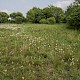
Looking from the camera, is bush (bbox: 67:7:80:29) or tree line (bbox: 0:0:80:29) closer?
bush (bbox: 67:7:80:29)

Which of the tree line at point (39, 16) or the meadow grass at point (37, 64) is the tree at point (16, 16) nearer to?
the tree line at point (39, 16)

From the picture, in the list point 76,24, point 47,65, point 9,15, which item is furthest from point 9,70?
point 9,15

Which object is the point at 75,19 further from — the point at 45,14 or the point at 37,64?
the point at 37,64

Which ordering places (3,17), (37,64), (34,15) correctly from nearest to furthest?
(37,64), (3,17), (34,15)

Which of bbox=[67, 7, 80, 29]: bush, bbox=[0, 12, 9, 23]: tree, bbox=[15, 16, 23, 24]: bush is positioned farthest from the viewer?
bbox=[0, 12, 9, 23]: tree

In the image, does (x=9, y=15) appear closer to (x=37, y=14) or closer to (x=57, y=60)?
(x=37, y=14)

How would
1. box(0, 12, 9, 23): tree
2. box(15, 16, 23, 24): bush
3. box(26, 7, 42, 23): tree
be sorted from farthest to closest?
box(26, 7, 42, 23): tree
box(0, 12, 9, 23): tree
box(15, 16, 23, 24): bush

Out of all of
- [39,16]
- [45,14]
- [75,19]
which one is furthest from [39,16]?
[75,19]

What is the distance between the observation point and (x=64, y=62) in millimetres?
5926

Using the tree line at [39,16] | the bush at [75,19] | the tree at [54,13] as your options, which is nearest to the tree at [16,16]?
the tree line at [39,16]

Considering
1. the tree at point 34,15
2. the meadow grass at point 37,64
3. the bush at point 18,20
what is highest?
the tree at point 34,15

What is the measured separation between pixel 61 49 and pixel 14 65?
2.30 meters

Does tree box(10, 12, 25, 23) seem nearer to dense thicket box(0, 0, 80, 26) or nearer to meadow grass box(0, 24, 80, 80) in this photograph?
dense thicket box(0, 0, 80, 26)

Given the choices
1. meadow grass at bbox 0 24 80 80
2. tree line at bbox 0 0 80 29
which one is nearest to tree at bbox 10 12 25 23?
tree line at bbox 0 0 80 29
